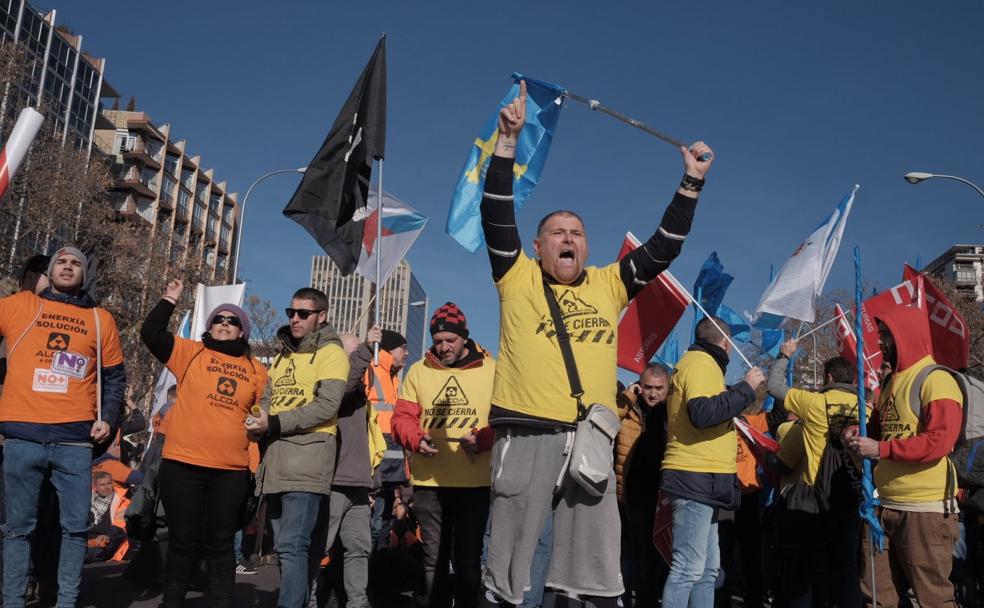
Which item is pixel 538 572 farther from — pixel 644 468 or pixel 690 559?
pixel 644 468

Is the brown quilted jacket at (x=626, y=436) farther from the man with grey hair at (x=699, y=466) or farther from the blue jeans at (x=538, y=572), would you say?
the blue jeans at (x=538, y=572)

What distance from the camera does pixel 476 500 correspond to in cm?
588

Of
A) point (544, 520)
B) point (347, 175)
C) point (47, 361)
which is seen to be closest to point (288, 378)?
point (47, 361)

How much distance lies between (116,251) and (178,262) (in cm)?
538

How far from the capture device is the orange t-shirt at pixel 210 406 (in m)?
5.28

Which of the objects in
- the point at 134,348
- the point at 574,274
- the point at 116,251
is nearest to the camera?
the point at 574,274

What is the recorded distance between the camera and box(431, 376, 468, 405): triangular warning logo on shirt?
20.0 ft

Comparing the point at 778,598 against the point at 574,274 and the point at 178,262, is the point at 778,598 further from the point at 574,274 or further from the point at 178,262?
the point at 178,262

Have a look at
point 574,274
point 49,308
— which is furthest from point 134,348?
point 574,274

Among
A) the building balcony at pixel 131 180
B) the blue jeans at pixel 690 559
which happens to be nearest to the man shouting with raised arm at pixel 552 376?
the blue jeans at pixel 690 559

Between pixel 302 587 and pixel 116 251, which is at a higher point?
pixel 116 251

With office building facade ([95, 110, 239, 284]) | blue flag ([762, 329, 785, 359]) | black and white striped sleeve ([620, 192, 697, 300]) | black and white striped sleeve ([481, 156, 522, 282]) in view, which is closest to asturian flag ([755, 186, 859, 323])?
blue flag ([762, 329, 785, 359])

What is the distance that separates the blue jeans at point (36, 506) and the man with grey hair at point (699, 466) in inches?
147

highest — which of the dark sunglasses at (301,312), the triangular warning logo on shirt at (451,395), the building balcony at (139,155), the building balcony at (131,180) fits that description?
the building balcony at (139,155)
